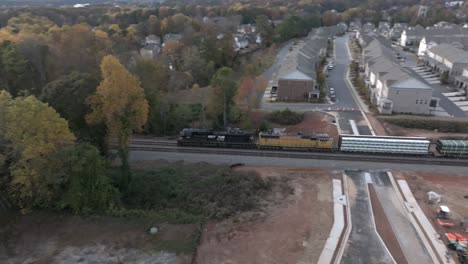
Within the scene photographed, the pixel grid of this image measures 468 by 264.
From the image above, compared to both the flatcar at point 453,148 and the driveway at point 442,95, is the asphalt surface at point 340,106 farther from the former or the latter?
the driveway at point 442,95

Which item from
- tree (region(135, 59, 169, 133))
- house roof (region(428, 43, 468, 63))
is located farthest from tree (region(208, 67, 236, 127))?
house roof (region(428, 43, 468, 63))

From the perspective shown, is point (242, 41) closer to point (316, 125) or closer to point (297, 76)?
point (297, 76)

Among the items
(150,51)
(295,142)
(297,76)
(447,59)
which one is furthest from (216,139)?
(447,59)

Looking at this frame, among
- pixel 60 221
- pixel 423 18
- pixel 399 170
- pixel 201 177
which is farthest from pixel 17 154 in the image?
pixel 423 18

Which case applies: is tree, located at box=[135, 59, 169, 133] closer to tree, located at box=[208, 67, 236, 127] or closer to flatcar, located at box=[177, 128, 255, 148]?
flatcar, located at box=[177, 128, 255, 148]

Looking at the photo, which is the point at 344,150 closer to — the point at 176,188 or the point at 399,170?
the point at 399,170

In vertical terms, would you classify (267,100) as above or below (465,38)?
below

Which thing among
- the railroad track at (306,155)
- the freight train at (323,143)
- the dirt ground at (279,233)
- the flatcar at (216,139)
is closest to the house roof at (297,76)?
the freight train at (323,143)
